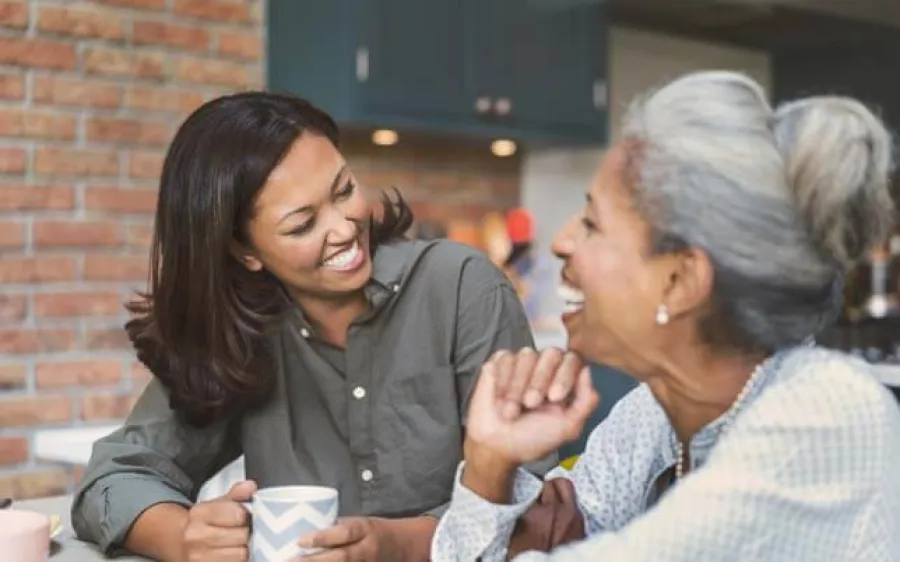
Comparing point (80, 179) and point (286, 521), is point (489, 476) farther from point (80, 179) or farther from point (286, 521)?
point (80, 179)

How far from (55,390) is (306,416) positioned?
4.81 ft

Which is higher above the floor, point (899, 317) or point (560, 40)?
point (560, 40)

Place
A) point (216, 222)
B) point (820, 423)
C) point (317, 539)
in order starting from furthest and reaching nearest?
point (216, 222) < point (317, 539) < point (820, 423)

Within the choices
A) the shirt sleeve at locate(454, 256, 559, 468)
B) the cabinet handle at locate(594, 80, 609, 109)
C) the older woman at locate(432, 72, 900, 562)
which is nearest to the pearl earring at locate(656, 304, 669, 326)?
the older woman at locate(432, 72, 900, 562)

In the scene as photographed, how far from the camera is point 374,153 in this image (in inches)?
153

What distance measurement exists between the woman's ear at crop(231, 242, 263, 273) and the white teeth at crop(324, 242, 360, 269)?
128 millimetres

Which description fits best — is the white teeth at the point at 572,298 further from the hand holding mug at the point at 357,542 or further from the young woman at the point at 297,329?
the young woman at the point at 297,329

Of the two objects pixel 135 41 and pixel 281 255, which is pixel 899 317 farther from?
pixel 281 255

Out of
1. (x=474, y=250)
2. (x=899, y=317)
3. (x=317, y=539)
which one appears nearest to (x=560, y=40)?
(x=899, y=317)

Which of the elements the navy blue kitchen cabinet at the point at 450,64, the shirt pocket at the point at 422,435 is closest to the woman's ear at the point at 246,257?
the shirt pocket at the point at 422,435

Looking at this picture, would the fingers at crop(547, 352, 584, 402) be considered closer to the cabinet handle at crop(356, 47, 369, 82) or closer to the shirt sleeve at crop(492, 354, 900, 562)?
the shirt sleeve at crop(492, 354, 900, 562)

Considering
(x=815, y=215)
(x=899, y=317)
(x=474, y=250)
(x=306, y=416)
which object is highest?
(x=815, y=215)

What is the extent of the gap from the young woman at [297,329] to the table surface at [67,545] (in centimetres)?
9

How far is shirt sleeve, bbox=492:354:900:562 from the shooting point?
0.89 m
